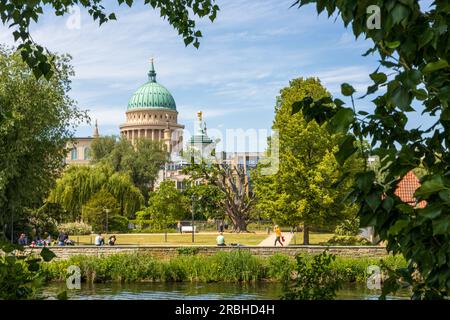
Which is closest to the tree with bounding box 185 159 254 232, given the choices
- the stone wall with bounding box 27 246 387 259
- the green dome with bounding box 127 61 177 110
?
the stone wall with bounding box 27 246 387 259

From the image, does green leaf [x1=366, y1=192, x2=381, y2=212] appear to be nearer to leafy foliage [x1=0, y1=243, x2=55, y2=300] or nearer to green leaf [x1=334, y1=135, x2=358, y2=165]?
green leaf [x1=334, y1=135, x2=358, y2=165]

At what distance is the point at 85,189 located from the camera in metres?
52.2

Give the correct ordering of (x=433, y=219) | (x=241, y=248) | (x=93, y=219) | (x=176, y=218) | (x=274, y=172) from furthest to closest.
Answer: (x=93, y=219)
(x=176, y=218)
(x=274, y=172)
(x=241, y=248)
(x=433, y=219)

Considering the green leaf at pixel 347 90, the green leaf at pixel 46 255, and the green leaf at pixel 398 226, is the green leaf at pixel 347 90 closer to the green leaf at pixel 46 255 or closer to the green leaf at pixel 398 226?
the green leaf at pixel 398 226

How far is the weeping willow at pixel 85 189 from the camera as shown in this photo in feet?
170

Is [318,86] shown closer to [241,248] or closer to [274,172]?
[274,172]

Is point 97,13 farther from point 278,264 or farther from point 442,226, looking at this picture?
point 278,264

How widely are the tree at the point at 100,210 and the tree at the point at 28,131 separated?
13.9 m

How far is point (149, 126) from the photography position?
123 meters

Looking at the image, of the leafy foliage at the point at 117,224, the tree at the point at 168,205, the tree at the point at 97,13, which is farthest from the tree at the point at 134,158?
the tree at the point at 97,13

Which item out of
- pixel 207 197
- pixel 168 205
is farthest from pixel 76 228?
pixel 207 197

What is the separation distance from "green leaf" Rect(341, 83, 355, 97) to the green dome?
395ft

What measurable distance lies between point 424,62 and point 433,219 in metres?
0.75
